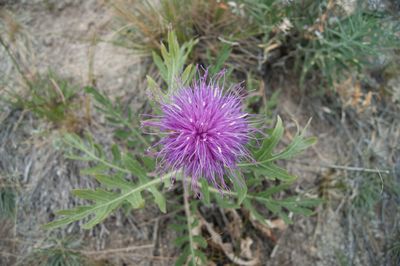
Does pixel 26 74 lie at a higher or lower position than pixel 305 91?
higher

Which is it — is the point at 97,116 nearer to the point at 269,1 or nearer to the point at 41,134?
the point at 41,134

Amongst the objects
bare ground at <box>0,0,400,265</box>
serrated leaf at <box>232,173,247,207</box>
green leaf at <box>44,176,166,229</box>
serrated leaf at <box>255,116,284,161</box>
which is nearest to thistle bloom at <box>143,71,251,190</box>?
serrated leaf at <box>232,173,247,207</box>

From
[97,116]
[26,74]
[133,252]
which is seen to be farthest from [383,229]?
[26,74]

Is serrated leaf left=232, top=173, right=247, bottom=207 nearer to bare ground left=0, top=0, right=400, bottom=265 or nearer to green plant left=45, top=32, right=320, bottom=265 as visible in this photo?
green plant left=45, top=32, right=320, bottom=265

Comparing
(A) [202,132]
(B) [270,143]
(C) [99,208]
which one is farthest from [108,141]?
(B) [270,143]

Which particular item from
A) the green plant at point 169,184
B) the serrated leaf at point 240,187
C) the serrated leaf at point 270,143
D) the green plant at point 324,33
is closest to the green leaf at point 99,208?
the green plant at point 169,184

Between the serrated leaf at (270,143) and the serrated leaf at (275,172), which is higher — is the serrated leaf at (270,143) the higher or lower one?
the higher one

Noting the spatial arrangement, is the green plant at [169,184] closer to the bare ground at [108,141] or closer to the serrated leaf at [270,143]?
the serrated leaf at [270,143]

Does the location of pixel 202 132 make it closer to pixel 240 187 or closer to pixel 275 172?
pixel 240 187
